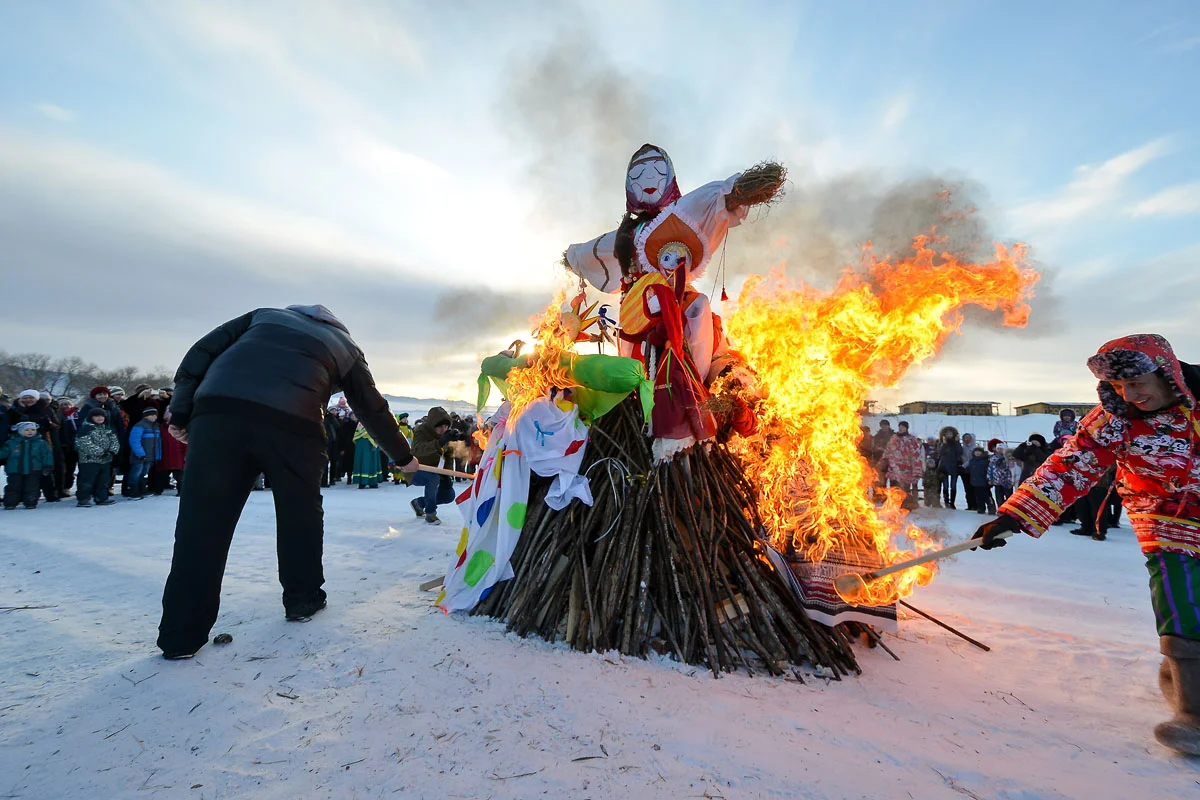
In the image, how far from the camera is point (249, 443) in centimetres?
302

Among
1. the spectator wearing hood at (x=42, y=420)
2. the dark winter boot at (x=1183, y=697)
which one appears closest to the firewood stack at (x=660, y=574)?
the dark winter boot at (x=1183, y=697)

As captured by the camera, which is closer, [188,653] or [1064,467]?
[188,653]

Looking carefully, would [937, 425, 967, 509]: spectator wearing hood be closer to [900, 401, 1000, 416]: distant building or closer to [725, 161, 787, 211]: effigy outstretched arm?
[725, 161, 787, 211]: effigy outstretched arm

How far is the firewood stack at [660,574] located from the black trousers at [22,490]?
827 cm

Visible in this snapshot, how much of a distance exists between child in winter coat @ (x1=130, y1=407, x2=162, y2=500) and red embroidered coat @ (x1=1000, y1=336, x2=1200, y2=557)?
1099 centimetres

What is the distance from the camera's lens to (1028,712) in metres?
2.65

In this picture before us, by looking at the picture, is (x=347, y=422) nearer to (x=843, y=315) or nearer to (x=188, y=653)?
(x=188, y=653)

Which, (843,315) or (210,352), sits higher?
(843,315)

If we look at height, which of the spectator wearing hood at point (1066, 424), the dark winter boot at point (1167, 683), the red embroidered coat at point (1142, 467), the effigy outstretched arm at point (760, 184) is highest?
the effigy outstretched arm at point (760, 184)

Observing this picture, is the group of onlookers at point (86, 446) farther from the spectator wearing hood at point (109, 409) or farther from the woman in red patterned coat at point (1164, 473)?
the woman in red patterned coat at point (1164, 473)

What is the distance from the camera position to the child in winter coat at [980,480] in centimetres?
1112

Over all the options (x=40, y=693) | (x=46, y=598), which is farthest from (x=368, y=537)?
(x=40, y=693)

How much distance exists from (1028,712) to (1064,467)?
1201 millimetres

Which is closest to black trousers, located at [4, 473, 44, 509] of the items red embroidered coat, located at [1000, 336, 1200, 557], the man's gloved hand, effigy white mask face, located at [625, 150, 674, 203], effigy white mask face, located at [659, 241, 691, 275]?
effigy white mask face, located at [625, 150, 674, 203]
